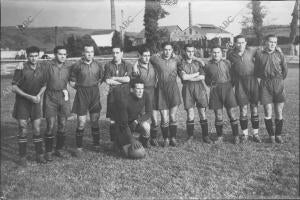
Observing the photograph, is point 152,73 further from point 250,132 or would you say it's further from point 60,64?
point 250,132

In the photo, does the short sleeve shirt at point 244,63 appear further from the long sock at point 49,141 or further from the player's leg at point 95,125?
the long sock at point 49,141

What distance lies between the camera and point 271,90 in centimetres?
633

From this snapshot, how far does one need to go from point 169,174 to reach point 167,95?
4.53ft

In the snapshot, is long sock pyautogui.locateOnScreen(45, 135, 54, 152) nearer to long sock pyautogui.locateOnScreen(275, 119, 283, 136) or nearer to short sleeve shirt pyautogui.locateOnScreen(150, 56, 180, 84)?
short sleeve shirt pyautogui.locateOnScreen(150, 56, 180, 84)

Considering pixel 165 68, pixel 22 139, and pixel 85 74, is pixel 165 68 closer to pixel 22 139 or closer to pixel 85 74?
pixel 85 74

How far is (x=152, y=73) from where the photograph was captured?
235 inches

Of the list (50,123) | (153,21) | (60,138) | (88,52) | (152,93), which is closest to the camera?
(153,21)

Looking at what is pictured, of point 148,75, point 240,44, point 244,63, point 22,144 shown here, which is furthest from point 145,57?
point 22,144

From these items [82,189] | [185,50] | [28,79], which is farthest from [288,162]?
[28,79]

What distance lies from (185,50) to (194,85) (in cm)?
64

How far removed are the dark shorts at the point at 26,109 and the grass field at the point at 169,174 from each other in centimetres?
117

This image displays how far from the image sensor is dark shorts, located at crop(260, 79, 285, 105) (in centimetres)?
626

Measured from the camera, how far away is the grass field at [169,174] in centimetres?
558

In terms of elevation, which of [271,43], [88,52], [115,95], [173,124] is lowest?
[173,124]
